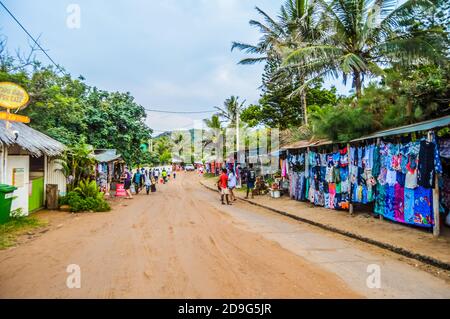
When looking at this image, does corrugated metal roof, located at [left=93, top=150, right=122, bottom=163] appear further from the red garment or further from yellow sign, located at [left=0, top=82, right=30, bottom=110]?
yellow sign, located at [left=0, top=82, right=30, bottom=110]

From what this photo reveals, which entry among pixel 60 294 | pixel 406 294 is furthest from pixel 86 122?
pixel 406 294

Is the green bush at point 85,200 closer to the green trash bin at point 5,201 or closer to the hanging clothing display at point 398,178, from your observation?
the green trash bin at point 5,201

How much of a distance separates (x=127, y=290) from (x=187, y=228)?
5128 millimetres

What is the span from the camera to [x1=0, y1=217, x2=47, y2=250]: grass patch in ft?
26.3

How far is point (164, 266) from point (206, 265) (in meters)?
0.75

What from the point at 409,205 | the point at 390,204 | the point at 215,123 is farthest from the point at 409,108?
the point at 215,123

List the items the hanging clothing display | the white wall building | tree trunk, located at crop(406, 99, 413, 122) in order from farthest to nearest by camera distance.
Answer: the white wall building < tree trunk, located at crop(406, 99, 413, 122) < the hanging clothing display

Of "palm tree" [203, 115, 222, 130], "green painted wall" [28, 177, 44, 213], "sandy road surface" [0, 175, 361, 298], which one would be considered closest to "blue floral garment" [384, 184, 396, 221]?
"sandy road surface" [0, 175, 361, 298]

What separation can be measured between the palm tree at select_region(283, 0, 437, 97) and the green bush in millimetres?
10755

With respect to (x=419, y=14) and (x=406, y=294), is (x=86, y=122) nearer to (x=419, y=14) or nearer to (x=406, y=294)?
(x=419, y=14)

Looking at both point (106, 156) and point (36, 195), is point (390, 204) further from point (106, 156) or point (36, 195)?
point (106, 156)

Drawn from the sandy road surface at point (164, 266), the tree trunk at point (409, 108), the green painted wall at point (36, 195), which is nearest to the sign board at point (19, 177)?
the green painted wall at point (36, 195)

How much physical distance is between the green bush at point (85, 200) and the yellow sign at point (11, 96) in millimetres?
5016
